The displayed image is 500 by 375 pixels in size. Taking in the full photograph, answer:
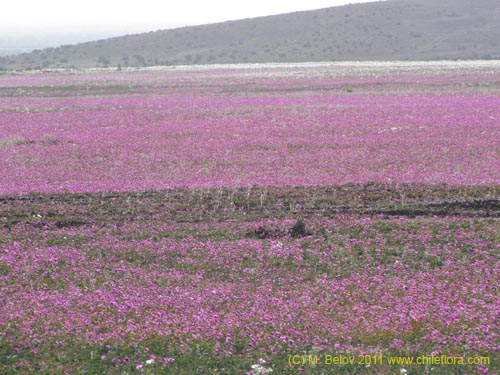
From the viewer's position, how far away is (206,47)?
132500 millimetres

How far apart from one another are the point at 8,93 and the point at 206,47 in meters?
82.3

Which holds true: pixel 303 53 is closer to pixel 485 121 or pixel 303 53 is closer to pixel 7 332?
pixel 485 121

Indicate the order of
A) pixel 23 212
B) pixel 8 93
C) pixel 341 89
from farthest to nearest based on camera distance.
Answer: pixel 8 93 < pixel 341 89 < pixel 23 212

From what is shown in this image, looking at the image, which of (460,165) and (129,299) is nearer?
(129,299)

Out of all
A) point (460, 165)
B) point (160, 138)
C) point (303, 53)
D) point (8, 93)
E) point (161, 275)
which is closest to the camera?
point (161, 275)

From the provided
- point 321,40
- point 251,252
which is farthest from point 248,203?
point 321,40

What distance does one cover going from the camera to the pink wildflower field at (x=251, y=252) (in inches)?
323

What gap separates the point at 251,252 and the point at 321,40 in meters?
117

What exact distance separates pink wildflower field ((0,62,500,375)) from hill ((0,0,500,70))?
86114 millimetres

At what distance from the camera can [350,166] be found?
20156 mm

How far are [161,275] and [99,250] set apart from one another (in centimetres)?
193

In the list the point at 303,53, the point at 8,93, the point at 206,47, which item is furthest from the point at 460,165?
the point at 206,47

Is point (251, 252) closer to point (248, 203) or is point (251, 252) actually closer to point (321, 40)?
point (248, 203)

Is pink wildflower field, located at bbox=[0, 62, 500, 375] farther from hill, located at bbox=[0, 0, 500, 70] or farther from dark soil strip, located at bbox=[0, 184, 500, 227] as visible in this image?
hill, located at bbox=[0, 0, 500, 70]
